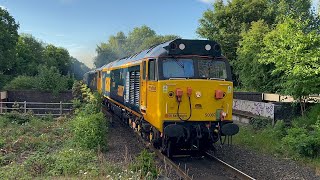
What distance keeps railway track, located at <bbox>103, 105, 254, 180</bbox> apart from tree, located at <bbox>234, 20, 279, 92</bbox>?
54.2ft

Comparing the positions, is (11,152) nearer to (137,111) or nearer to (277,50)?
(137,111)

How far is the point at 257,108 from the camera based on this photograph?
21000 millimetres

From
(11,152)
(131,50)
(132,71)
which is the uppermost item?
(131,50)

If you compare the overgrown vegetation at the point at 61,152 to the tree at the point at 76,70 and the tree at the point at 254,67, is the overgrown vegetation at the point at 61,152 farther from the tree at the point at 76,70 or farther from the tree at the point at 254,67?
the tree at the point at 76,70

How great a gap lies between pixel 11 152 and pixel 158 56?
221 inches

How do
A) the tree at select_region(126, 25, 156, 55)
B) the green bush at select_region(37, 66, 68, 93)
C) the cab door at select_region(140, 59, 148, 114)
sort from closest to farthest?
the cab door at select_region(140, 59, 148, 114)
the green bush at select_region(37, 66, 68, 93)
the tree at select_region(126, 25, 156, 55)

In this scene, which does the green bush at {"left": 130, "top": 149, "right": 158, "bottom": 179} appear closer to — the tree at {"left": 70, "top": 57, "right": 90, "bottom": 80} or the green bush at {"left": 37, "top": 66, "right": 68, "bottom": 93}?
the green bush at {"left": 37, "top": 66, "right": 68, "bottom": 93}

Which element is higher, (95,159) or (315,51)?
(315,51)

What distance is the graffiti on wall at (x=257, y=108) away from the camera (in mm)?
19127

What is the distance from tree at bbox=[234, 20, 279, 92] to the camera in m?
28.0

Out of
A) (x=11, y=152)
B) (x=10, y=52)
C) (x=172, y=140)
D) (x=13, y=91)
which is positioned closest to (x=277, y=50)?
(x=172, y=140)

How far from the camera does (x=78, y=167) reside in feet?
28.8

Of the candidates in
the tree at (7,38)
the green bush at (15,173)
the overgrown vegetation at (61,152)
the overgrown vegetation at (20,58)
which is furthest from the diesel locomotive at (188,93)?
the tree at (7,38)

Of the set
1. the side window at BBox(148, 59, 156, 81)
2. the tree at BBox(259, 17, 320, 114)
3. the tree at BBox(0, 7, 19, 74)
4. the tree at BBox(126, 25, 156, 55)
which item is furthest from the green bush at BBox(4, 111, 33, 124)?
the tree at BBox(126, 25, 156, 55)
